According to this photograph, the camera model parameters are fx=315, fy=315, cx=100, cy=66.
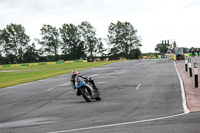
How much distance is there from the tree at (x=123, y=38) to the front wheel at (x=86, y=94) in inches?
3736

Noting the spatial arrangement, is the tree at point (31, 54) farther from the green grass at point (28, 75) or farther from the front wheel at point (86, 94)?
the front wheel at point (86, 94)

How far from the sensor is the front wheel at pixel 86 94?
1283cm

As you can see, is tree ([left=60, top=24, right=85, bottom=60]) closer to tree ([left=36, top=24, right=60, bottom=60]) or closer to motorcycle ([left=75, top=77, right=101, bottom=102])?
tree ([left=36, top=24, right=60, bottom=60])

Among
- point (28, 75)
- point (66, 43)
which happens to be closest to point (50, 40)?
point (66, 43)

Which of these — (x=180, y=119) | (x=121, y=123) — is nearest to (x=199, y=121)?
(x=180, y=119)

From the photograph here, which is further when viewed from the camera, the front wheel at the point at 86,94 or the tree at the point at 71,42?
the tree at the point at 71,42

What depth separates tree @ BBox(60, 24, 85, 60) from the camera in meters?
115

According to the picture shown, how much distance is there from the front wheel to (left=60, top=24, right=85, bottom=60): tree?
10151 cm

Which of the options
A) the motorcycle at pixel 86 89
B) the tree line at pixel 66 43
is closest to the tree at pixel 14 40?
the tree line at pixel 66 43

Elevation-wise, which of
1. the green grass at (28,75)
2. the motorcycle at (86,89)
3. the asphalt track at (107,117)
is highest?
the motorcycle at (86,89)

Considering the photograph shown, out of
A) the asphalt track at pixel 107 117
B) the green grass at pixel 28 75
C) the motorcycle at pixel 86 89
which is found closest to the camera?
the asphalt track at pixel 107 117

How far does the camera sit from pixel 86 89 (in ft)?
42.9

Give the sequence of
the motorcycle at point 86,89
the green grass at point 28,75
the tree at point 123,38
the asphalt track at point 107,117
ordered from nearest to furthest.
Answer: the asphalt track at point 107,117 < the motorcycle at point 86,89 < the green grass at point 28,75 < the tree at point 123,38

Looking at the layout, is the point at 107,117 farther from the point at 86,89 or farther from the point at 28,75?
the point at 28,75
